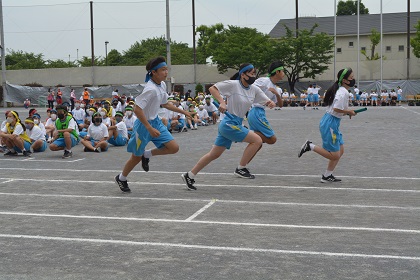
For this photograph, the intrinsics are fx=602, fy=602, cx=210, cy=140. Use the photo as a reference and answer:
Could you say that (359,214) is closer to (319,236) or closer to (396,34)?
(319,236)

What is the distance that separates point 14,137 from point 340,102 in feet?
30.6

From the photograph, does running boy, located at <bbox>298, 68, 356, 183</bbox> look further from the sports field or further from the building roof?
the building roof

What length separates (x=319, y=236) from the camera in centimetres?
669

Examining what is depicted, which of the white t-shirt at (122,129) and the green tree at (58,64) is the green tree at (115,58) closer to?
the green tree at (58,64)

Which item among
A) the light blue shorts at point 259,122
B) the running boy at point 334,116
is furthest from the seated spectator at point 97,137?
the running boy at point 334,116

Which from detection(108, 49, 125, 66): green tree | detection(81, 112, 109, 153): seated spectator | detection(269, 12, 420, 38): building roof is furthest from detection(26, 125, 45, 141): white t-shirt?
detection(108, 49, 125, 66): green tree

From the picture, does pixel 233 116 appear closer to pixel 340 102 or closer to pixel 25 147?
pixel 340 102

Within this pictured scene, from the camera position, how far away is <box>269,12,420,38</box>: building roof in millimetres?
81875

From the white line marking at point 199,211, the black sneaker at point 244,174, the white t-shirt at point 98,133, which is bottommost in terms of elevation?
the white line marking at point 199,211

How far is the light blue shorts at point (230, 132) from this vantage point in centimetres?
1012

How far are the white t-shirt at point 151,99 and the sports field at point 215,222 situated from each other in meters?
1.32

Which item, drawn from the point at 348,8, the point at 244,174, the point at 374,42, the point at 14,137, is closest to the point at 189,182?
the point at 244,174

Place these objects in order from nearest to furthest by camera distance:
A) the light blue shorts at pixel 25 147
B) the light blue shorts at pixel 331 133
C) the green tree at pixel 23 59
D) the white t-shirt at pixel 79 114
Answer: the light blue shorts at pixel 331 133 < the light blue shorts at pixel 25 147 < the white t-shirt at pixel 79 114 < the green tree at pixel 23 59

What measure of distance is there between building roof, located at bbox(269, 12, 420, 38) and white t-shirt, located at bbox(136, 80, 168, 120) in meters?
75.5
